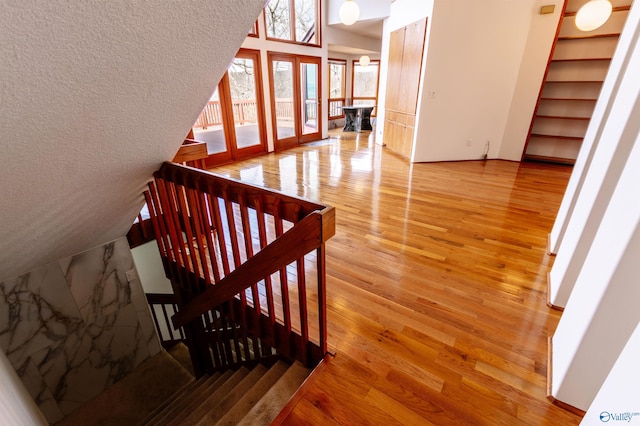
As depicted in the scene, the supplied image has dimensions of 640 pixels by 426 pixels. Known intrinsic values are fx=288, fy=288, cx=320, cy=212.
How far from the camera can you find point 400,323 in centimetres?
177

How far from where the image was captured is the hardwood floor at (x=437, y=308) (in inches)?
52.9

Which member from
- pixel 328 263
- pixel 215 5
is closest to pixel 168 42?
pixel 215 5

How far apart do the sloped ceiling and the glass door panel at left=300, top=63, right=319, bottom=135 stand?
5.31 meters

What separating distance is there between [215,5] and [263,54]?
5.06 meters

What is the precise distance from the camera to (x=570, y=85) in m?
4.62

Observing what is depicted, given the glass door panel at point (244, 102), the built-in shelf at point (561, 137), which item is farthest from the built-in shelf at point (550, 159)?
the glass door panel at point (244, 102)

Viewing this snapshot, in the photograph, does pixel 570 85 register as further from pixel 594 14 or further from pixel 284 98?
pixel 284 98

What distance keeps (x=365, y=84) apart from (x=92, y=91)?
1008 centimetres

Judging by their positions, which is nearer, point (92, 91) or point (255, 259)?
point (92, 91)

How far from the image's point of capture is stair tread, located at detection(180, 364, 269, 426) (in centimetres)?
192

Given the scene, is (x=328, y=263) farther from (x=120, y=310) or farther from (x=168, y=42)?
(x=120, y=310)

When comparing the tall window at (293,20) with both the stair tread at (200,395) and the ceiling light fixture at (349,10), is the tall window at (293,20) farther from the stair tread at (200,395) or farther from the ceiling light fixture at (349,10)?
the stair tread at (200,395)

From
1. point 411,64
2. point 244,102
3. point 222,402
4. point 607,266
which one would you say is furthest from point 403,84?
point 222,402

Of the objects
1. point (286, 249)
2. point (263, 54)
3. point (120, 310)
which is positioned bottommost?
point (120, 310)
